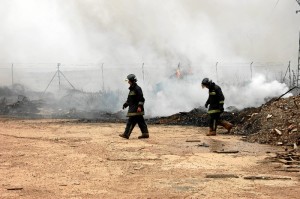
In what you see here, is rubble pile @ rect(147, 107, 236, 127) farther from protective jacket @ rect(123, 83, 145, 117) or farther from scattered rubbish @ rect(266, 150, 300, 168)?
scattered rubbish @ rect(266, 150, 300, 168)

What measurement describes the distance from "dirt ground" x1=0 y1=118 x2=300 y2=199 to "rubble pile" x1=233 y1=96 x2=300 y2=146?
72 cm

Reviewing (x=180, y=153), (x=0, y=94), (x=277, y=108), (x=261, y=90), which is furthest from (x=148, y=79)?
(x=180, y=153)

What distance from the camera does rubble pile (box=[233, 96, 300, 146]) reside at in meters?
11.4

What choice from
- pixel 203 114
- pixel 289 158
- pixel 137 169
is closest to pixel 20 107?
pixel 203 114

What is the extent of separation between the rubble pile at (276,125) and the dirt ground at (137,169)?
28.2 inches

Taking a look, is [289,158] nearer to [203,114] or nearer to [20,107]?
[203,114]

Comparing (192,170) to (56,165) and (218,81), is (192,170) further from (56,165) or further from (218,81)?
(218,81)

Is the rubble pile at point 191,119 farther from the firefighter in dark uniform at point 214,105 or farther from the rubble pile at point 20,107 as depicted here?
the rubble pile at point 20,107

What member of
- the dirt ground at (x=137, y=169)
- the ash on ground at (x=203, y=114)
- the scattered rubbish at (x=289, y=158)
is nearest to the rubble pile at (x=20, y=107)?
the ash on ground at (x=203, y=114)

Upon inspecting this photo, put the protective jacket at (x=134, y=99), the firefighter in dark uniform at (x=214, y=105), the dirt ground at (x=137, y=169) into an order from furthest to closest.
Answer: the firefighter in dark uniform at (x=214, y=105)
the protective jacket at (x=134, y=99)
the dirt ground at (x=137, y=169)

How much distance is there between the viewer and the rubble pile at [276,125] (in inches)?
450

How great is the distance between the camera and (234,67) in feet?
111

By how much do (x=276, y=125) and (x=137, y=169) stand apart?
21.2 ft

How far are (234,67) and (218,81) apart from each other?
11.7ft
